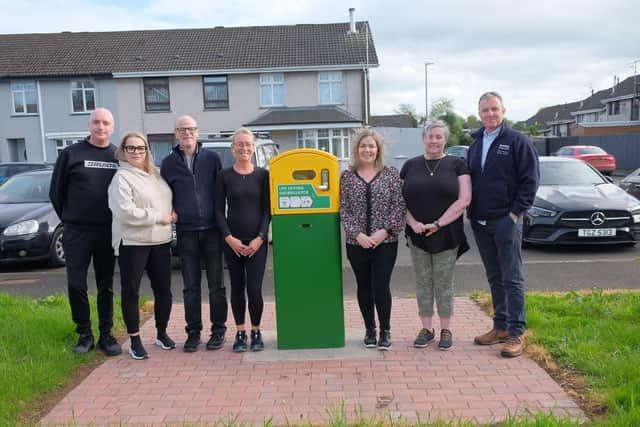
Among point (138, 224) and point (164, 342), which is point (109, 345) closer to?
point (164, 342)

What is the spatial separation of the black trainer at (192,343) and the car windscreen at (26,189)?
618 centimetres

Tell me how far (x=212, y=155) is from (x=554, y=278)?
494 cm

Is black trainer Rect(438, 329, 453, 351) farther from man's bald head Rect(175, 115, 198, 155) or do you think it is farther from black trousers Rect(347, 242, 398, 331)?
man's bald head Rect(175, 115, 198, 155)

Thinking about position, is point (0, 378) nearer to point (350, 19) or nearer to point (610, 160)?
point (610, 160)

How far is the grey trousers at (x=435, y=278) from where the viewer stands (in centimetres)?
466

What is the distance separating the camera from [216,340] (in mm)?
4887

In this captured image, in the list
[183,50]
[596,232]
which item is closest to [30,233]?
[596,232]

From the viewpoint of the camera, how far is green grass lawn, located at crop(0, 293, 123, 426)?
3855 mm

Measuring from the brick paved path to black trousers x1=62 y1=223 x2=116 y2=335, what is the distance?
18.3 inches

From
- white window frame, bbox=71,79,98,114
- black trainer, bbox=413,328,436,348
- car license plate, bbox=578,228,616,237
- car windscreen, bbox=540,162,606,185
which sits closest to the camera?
black trainer, bbox=413,328,436,348

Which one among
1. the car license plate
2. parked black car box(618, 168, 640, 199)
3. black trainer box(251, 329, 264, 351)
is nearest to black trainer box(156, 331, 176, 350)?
black trainer box(251, 329, 264, 351)

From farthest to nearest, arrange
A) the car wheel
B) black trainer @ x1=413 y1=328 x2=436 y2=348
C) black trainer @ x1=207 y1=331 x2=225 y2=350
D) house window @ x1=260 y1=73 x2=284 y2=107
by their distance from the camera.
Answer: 1. house window @ x1=260 y1=73 x2=284 y2=107
2. the car wheel
3. black trainer @ x1=207 y1=331 x2=225 y2=350
4. black trainer @ x1=413 y1=328 x2=436 y2=348

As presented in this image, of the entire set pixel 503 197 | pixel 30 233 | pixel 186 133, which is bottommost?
pixel 30 233

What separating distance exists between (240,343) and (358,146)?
1.98 m
